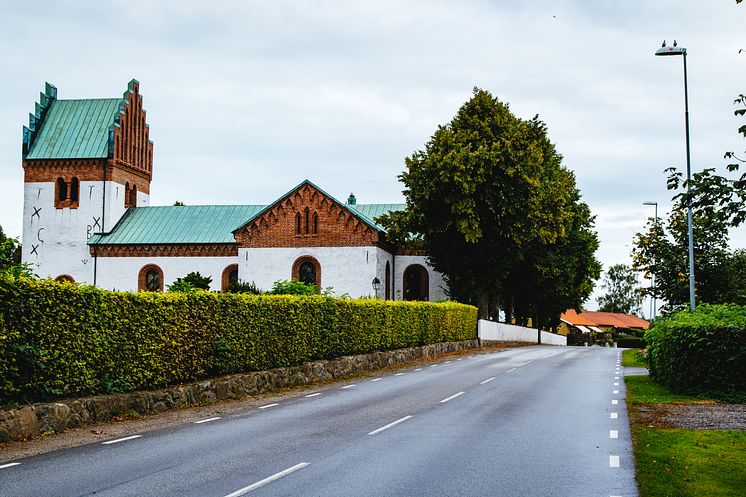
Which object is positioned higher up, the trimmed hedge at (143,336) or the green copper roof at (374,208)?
the green copper roof at (374,208)

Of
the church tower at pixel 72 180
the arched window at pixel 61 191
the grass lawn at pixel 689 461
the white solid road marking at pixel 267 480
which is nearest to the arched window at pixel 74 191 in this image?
the church tower at pixel 72 180

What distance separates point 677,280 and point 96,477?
28661mm

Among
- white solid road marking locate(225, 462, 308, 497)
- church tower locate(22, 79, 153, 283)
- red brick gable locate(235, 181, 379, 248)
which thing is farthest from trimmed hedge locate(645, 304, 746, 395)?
church tower locate(22, 79, 153, 283)

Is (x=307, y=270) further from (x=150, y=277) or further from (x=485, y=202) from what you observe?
(x=485, y=202)

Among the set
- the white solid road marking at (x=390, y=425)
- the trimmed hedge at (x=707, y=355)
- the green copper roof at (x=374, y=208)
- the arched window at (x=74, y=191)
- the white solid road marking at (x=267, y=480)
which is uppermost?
the arched window at (x=74, y=191)

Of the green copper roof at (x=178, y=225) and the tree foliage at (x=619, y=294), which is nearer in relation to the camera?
the green copper roof at (x=178, y=225)

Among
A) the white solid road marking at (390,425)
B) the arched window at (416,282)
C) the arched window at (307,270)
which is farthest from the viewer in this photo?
the arched window at (416,282)

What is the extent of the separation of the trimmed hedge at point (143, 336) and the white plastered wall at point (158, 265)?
30559 millimetres

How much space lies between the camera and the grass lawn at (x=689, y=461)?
8706mm

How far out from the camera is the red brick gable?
51000mm

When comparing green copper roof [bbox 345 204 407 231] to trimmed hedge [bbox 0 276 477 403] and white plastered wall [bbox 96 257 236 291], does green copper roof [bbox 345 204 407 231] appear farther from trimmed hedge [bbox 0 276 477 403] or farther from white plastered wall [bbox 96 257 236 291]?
trimmed hedge [bbox 0 276 477 403]

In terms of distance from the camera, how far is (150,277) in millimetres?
56375

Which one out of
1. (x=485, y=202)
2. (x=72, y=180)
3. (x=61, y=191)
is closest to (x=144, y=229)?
(x=72, y=180)

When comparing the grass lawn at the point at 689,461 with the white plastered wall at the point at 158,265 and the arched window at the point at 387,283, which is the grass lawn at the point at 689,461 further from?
the white plastered wall at the point at 158,265
